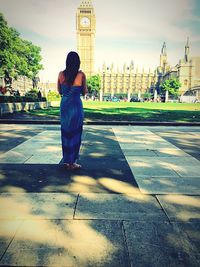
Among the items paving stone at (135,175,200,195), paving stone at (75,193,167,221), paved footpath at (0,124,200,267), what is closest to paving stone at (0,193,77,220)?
paved footpath at (0,124,200,267)

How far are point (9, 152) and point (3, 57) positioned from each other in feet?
78.6

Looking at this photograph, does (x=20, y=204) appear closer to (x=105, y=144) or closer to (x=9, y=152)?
(x=9, y=152)

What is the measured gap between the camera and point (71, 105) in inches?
141

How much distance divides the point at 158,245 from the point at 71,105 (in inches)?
94.7

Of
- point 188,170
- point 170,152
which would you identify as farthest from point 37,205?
point 170,152

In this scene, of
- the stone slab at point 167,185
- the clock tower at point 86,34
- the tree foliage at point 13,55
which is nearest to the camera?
the stone slab at point 167,185

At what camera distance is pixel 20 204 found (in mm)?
2449

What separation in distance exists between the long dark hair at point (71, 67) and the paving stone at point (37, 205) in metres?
1.76

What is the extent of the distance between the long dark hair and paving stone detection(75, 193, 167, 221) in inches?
70.3

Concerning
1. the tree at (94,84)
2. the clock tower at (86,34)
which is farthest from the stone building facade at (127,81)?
the tree at (94,84)

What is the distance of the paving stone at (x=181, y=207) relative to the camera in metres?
2.22

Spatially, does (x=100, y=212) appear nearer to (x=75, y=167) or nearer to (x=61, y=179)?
(x=61, y=179)

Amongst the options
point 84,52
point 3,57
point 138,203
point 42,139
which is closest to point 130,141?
point 42,139

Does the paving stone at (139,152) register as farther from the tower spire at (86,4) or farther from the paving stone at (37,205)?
the tower spire at (86,4)
